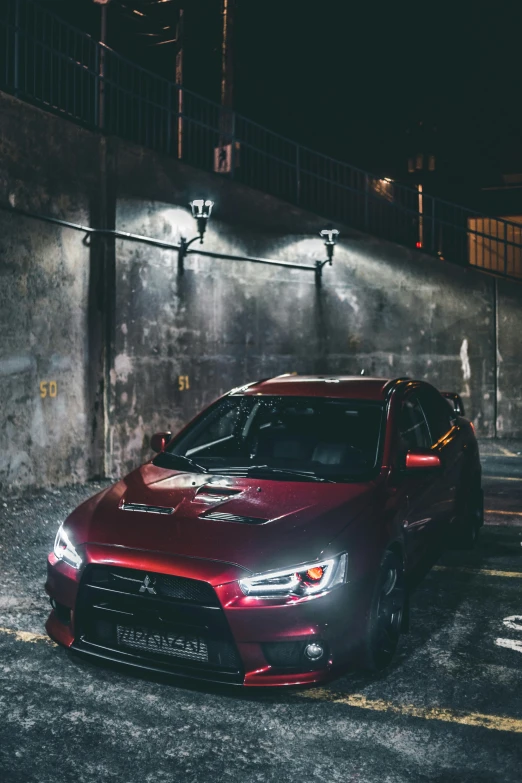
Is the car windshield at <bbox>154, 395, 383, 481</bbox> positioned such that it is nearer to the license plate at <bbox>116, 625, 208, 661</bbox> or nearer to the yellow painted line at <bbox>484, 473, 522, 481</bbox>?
the license plate at <bbox>116, 625, 208, 661</bbox>

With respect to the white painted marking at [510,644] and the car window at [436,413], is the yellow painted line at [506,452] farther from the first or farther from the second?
the white painted marking at [510,644]

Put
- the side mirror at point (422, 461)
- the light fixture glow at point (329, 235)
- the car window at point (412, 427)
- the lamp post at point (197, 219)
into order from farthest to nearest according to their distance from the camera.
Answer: the light fixture glow at point (329, 235) → the lamp post at point (197, 219) → the car window at point (412, 427) → the side mirror at point (422, 461)

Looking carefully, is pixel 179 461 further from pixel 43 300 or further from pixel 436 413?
pixel 43 300

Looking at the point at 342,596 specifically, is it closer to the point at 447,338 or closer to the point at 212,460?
the point at 212,460

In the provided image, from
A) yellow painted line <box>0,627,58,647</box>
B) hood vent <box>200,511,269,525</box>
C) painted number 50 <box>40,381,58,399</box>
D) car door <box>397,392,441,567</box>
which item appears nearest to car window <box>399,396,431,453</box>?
car door <box>397,392,441,567</box>

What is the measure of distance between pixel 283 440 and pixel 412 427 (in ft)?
3.31

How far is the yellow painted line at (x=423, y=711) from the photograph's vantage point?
383 cm

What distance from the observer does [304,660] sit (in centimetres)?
386

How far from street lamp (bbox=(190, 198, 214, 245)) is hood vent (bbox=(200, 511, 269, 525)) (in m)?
8.39

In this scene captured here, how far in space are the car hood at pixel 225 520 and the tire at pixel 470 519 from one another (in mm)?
2340

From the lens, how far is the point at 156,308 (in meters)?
11.6

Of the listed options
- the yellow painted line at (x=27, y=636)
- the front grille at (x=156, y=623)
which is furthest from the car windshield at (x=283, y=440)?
the yellow painted line at (x=27, y=636)

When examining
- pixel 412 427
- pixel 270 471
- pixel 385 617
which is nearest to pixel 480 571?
pixel 412 427

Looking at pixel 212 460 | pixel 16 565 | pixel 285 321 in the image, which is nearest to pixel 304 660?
pixel 212 460
